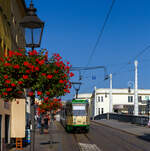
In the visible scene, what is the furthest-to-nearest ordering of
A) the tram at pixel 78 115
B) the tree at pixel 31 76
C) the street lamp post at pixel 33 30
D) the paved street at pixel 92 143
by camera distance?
the tram at pixel 78 115 → the paved street at pixel 92 143 → the tree at pixel 31 76 → the street lamp post at pixel 33 30

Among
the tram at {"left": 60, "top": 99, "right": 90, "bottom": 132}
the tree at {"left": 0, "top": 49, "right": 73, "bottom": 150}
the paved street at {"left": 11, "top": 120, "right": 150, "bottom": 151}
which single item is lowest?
the paved street at {"left": 11, "top": 120, "right": 150, "bottom": 151}

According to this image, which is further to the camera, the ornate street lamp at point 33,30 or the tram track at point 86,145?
the tram track at point 86,145

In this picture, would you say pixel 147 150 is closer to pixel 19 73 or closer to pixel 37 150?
pixel 37 150

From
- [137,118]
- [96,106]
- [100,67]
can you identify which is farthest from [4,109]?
[96,106]

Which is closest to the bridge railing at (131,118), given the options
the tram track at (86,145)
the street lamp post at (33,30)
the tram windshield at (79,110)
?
the tram windshield at (79,110)

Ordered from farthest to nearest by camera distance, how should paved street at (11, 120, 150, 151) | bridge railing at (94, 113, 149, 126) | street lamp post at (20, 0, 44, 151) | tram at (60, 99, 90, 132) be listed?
1. bridge railing at (94, 113, 149, 126)
2. tram at (60, 99, 90, 132)
3. paved street at (11, 120, 150, 151)
4. street lamp post at (20, 0, 44, 151)

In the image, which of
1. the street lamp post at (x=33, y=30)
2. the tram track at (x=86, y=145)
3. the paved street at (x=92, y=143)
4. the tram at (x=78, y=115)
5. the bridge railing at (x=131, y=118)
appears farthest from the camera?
the bridge railing at (x=131, y=118)

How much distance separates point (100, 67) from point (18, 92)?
98.1 ft

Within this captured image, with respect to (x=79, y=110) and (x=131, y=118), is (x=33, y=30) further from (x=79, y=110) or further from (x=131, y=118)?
(x=131, y=118)

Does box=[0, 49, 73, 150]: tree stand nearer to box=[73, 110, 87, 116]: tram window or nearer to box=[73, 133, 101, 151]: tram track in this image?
box=[73, 133, 101, 151]: tram track

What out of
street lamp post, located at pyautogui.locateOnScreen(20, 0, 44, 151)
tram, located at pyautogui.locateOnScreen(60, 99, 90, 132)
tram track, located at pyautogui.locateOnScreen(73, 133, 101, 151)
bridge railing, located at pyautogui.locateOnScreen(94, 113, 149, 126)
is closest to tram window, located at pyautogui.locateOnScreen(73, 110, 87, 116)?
tram, located at pyautogui.locateOnScreen(60, 99, 90, 132)

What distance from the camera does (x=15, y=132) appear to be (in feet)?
66.3

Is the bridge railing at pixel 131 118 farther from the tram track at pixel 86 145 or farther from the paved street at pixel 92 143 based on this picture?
the tram track at pixel 86 145

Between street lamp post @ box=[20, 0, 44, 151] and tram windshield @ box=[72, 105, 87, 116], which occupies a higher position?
street lamp post @ box=[20, 0, 44, 151]
